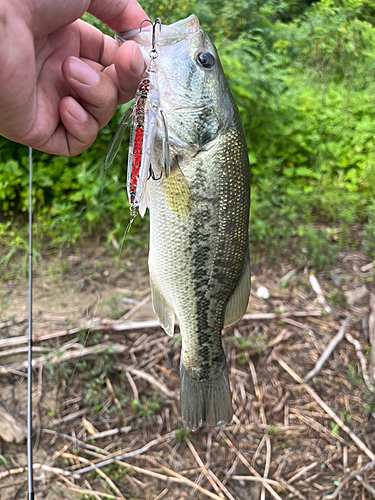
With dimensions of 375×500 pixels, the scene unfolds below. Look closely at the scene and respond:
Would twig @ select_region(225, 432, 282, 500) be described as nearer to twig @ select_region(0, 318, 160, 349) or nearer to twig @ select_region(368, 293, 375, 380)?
twig @ select_region(0, 318, 160, 349)

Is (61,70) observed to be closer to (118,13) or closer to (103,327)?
(118,13)

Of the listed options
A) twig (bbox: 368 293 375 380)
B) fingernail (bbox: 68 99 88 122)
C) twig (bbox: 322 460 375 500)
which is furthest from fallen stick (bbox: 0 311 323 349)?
fingernail (bbox: 68 99 88 122)

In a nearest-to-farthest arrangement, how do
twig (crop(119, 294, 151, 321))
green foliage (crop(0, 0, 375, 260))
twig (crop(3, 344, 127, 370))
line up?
twig (crop(3, 344, 127, 370)) → twig (crop(119, 294, 151, 321)) → green foliage (crop(0, 0, 375, 260))

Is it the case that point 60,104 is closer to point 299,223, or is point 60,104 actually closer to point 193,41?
point 193,41

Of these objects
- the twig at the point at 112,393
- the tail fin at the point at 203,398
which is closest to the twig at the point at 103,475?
the twig at the point at 112,393

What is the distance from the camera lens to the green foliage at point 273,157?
3.33m

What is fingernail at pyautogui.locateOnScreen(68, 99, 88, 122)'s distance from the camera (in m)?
1.45

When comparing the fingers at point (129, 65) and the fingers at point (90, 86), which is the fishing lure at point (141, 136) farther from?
the fingers at point (90, 86)

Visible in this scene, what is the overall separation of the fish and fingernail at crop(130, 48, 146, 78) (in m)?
0.05

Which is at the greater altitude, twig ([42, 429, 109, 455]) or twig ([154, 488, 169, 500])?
twig ([42, 429, 109, 455])

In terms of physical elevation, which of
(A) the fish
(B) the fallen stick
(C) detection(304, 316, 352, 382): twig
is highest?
(A) the fish

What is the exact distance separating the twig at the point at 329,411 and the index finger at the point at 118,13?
7.74 feet

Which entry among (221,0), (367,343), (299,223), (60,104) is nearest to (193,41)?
(60,104)

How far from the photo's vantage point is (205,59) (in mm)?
1270
